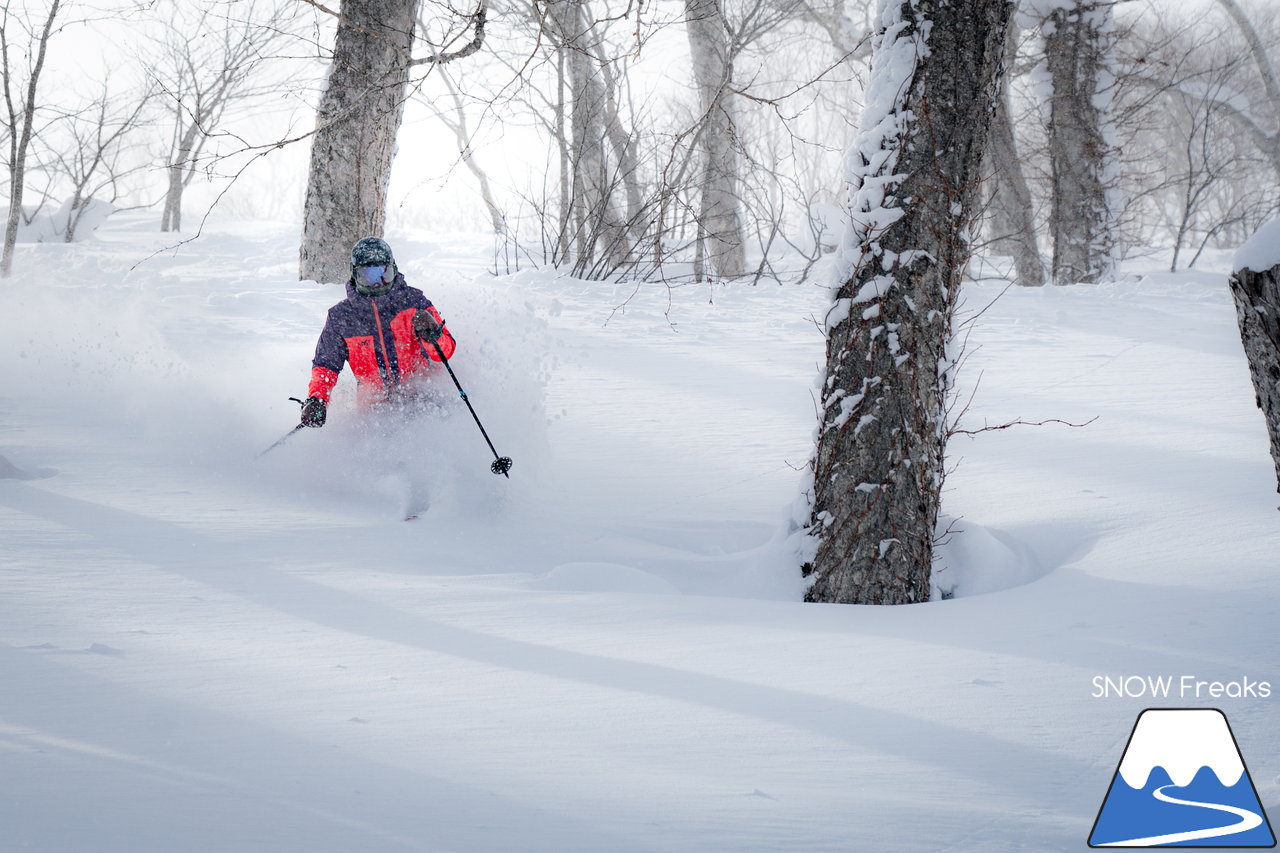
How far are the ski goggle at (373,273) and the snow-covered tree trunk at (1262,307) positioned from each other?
4.33 meters

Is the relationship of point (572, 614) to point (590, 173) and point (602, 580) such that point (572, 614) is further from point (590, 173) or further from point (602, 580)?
point (590, 173)

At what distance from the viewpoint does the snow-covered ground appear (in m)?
1.98

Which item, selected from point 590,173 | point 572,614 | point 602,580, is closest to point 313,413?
point 602,580

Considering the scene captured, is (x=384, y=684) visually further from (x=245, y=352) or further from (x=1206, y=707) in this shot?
(x=245, y=352)

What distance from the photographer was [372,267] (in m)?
5.36

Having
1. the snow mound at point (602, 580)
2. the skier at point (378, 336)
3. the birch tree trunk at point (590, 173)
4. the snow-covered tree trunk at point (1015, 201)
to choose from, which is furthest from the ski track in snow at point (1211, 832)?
the snow-covered tree trunk at point (1015, 201)

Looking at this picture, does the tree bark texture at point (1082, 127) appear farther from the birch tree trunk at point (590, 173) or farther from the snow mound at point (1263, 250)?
the snow mound at point (1263, 250)

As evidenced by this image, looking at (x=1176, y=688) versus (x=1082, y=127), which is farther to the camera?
(x=1082, y=127)

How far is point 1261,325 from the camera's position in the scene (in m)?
2.21

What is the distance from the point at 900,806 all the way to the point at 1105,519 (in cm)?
284

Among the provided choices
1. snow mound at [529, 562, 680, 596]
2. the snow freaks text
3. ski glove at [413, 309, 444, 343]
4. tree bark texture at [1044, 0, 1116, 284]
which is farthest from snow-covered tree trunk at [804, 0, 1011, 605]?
tree bark texture at [1044, 0, 1116, 284]

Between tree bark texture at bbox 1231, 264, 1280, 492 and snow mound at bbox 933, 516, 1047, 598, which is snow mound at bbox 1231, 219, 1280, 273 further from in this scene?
snow mound at bbox 933, 516, 1047, 598

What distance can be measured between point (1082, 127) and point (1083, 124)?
0.06 metres

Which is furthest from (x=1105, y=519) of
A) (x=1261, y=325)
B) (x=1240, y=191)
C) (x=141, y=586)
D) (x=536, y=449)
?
(x=1240, y=191)
